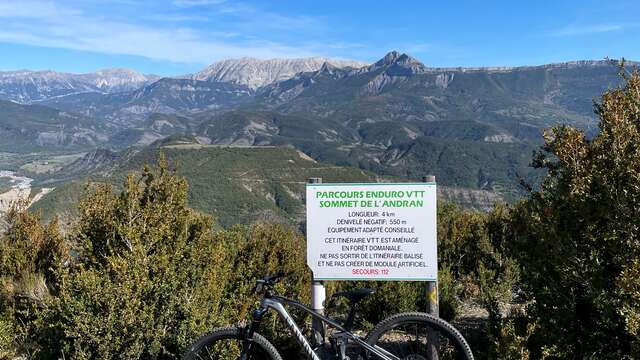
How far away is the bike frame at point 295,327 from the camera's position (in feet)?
15.0

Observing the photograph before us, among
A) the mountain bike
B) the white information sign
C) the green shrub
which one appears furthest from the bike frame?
the green shrub

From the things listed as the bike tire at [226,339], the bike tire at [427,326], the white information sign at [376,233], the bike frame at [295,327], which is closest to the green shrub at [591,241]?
the bike tire at [427,326]

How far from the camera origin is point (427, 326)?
190 inches

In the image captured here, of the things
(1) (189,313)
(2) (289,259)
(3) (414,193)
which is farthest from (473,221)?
(1) (189,313)

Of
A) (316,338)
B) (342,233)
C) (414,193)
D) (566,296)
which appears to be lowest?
(316,338)

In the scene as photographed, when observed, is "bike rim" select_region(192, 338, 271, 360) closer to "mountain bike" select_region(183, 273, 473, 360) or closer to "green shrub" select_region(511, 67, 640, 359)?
"mountain bike" select_region(183, 273, 473, 360)

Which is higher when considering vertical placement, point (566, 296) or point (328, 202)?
point (328, 202)

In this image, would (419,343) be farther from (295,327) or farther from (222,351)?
(222,351)

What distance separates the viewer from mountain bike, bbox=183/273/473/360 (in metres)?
4.61

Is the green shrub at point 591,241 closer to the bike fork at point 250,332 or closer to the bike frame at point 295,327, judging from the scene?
the bike frame at point 295,327

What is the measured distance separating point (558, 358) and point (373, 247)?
6.19 ft

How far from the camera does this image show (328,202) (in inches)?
212

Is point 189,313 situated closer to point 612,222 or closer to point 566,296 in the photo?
Result: point 566,296

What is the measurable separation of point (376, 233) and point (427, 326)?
1.01 meters
